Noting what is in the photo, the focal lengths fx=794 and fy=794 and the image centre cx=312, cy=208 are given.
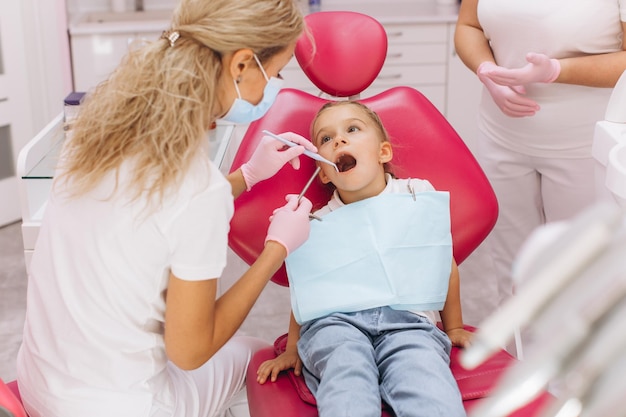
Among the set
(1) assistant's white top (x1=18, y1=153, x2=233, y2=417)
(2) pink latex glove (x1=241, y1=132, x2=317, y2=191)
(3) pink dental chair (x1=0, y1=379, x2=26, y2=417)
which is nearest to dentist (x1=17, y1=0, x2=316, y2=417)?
(1) assistant's white top (x1=18, y1=153, x2=233, y2=417)

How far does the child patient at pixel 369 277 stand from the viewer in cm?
144

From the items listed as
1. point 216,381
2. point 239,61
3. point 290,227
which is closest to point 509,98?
point 290,227

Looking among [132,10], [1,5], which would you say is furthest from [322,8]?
[1,5]

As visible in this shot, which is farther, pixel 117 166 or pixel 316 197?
pixel 316 197

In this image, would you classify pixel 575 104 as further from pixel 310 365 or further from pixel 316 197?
pixel 310 365

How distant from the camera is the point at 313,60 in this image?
175cm

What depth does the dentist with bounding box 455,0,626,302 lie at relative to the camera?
5.64ft

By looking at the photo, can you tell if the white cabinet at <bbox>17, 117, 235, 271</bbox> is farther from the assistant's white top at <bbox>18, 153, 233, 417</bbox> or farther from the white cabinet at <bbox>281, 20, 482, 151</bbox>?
the white cabinet at <bbox>281, 20, 482, 151</bbox>

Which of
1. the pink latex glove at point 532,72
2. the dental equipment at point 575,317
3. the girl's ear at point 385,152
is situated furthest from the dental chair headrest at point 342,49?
the dental equipment at point 575,317

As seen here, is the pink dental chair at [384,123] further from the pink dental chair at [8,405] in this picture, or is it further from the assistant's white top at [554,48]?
the pink dental chair at [8,405]

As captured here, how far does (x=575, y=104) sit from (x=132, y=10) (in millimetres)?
2606

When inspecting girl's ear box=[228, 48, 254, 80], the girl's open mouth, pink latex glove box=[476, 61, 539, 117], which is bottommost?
the girl's open mouth

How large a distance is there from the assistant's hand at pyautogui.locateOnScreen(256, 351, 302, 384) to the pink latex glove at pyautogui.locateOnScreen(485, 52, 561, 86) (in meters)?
0.75

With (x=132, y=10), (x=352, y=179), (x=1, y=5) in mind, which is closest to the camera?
(x=352, y=179)
